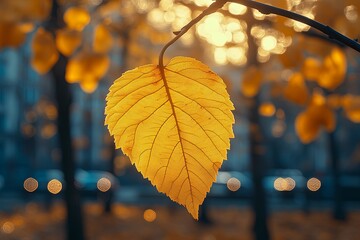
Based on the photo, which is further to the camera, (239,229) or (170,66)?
(239,229)

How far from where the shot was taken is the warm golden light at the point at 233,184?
88.6ft

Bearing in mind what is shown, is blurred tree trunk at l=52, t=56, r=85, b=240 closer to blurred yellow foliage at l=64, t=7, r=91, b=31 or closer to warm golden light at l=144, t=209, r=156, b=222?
blurred yellow foliage at l=64, t=7, r=91, b=31

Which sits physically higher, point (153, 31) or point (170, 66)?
point (153, 31)

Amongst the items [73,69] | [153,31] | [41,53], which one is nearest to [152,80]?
[41,53]

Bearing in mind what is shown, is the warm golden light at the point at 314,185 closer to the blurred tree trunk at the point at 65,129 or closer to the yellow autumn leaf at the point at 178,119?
the blurred tree trunk at the point at 65,129

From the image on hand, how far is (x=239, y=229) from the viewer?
13.4m

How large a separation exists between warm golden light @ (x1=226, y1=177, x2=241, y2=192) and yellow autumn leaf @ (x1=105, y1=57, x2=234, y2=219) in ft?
84.5

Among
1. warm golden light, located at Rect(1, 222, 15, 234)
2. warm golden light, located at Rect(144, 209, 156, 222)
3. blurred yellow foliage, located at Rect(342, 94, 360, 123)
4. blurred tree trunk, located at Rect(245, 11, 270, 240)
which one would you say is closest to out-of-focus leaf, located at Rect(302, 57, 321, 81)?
blurred yellow foliage, located at Rect(342, 94, 360, 123)

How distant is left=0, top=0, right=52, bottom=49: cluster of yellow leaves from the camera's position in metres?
3.01

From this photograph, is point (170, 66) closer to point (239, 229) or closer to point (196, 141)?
point (196, 141)

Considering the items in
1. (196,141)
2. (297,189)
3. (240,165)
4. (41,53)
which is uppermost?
(240,165)

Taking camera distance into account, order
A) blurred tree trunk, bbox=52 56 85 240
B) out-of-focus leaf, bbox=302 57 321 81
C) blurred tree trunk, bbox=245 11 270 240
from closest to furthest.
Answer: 1. out-of-focus leaf, bbox=302 57 321 81
2. blurred tree trunk, bbox=52 56 85 240
3. blurred tree trunk, bbox=245 11 270 240

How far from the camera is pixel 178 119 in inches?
28.8

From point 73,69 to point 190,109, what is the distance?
3.10m
